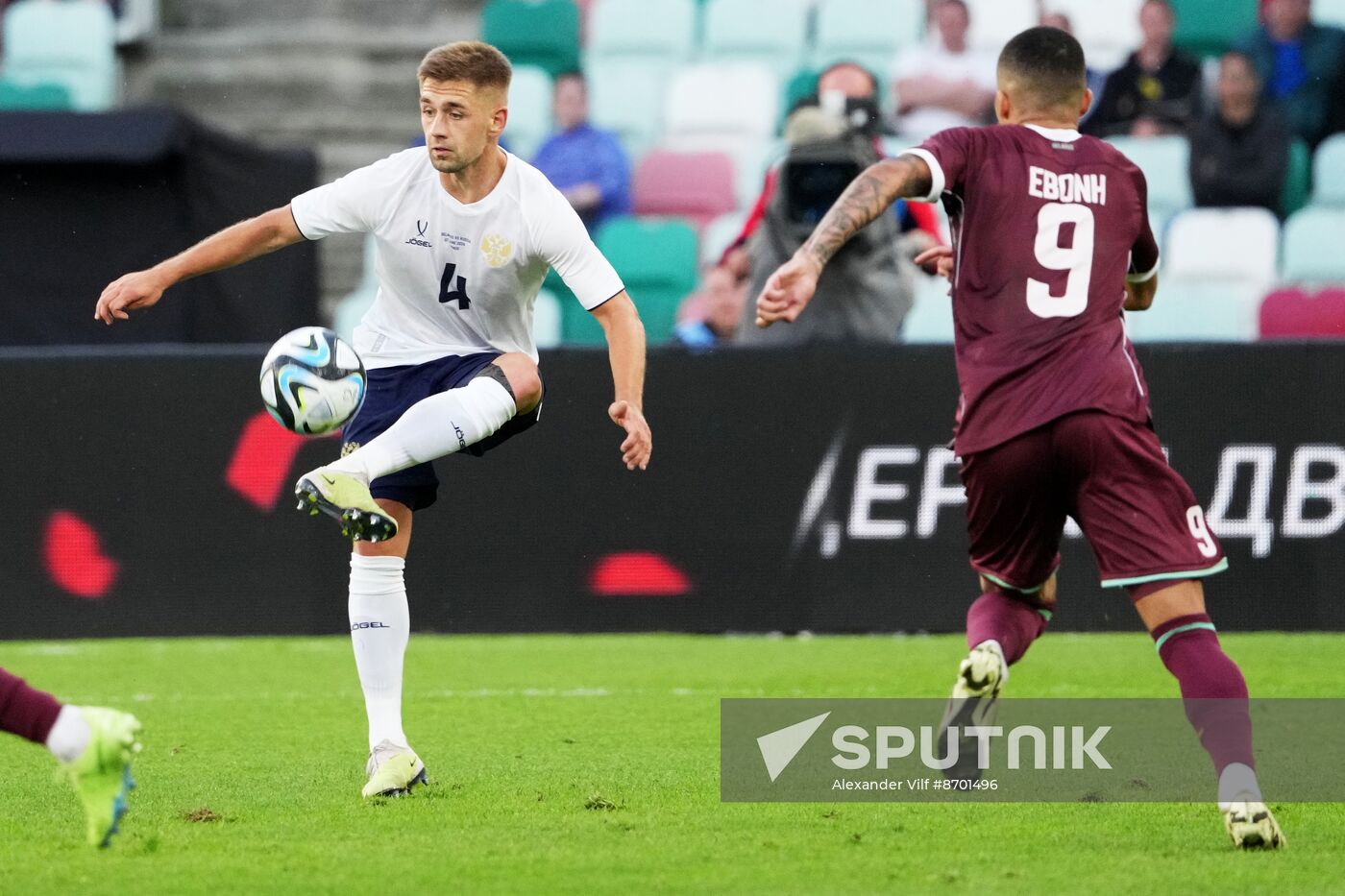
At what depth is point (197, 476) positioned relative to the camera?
9.81 m

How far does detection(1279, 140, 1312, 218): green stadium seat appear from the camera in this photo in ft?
43.8

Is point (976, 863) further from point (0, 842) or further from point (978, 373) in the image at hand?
point (0, 842)

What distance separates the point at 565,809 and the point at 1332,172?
9.53 meters

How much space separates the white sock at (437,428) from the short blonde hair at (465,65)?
2.72ft

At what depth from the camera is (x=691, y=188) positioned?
14242 millimetres

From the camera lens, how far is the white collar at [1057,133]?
5117 mm

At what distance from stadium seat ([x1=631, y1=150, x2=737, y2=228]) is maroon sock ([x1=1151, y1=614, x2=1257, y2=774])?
31.4ft

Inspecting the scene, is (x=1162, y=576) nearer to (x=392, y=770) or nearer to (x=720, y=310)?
(x=392, y=770)

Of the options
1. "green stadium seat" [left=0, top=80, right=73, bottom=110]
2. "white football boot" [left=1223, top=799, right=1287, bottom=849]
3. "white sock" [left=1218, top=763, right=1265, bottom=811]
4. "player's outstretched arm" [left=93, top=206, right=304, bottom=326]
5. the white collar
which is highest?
the white collar

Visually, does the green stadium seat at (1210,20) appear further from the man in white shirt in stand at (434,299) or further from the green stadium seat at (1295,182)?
the man in white shirt in stand at (434,299)

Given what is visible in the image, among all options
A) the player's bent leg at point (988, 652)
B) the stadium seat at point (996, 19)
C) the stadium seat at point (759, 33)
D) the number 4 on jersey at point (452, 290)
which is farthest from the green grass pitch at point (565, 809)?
the stadium seat at point (759, 33)

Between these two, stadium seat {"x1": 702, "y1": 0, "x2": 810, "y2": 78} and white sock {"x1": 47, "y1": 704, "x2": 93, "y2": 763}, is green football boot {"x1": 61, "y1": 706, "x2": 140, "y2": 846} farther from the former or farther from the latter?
stadium seat {"x1": 702, "y1": 0, "x2": 810, "y2": 78}

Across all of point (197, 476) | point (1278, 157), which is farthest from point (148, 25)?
point (1278, 157)

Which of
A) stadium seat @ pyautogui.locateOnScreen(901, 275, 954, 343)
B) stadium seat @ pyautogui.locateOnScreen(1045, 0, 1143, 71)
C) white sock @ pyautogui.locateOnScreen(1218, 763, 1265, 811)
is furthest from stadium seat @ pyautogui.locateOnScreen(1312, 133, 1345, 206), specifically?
white sock @ pyautogui.locateOnScreen(1218, 763, 1265, 811)
